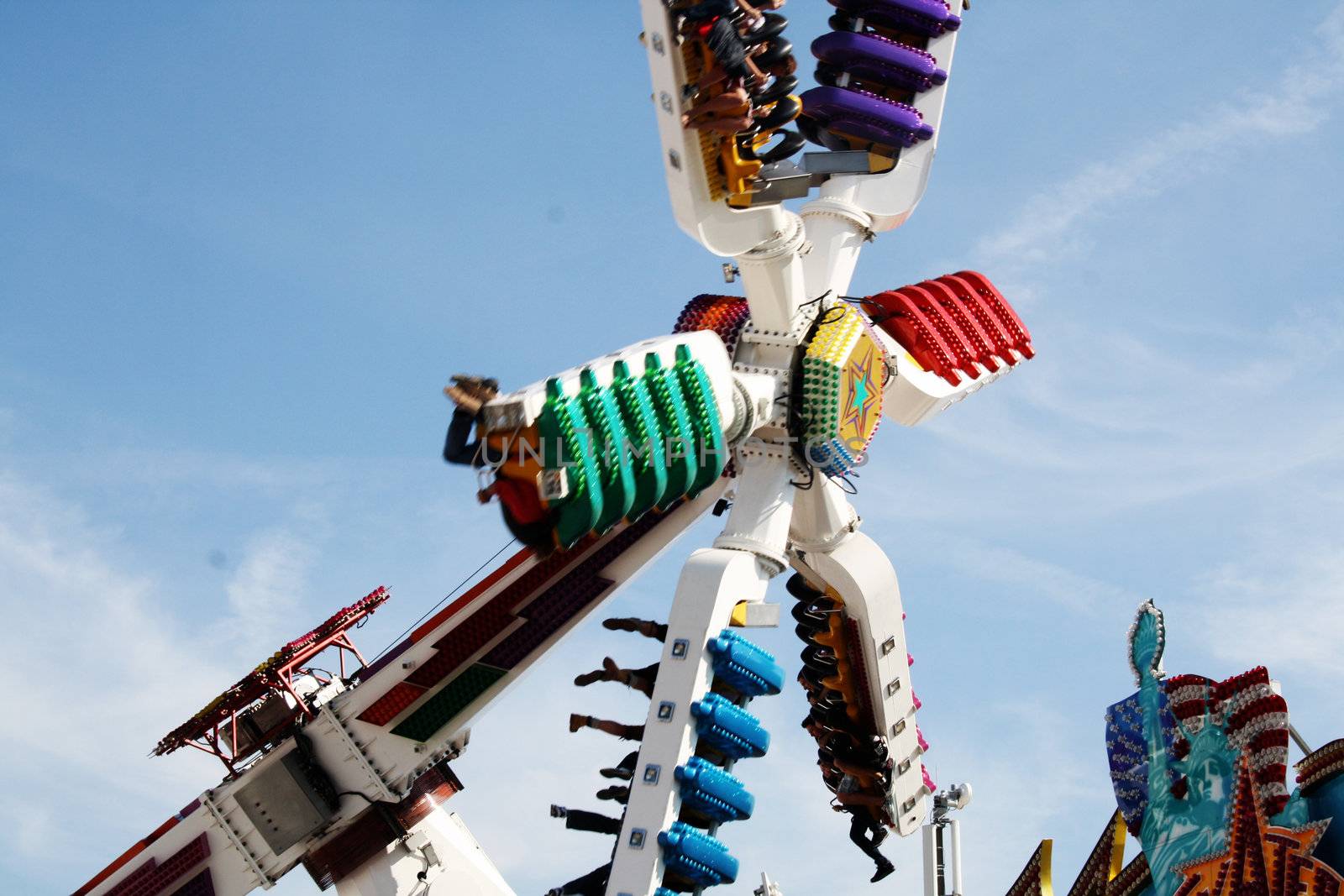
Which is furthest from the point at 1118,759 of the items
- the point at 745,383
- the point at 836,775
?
the point at 745,383

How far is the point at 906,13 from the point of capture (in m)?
25.0

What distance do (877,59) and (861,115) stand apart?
0.79 m

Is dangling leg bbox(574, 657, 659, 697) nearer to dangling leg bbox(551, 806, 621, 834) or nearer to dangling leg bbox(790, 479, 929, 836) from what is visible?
dangling leg bbox(551, 806, 621, 834)

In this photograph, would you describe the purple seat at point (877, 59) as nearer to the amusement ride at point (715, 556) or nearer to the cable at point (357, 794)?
the amusement ride at point (715, 556)

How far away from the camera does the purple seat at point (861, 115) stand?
80.4 feet

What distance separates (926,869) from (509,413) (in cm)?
992

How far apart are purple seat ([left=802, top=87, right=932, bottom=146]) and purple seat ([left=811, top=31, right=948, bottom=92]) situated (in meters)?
0.31

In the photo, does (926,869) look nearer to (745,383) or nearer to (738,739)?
(738,739)

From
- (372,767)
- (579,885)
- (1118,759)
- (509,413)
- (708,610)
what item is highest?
(372,767)

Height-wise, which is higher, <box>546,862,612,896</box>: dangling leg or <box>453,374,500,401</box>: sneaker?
<box>453,374,500,401</box>: sneaker

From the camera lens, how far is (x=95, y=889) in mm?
25484

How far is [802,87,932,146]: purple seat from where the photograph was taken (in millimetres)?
24516

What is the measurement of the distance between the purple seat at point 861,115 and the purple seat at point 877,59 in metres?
0.31

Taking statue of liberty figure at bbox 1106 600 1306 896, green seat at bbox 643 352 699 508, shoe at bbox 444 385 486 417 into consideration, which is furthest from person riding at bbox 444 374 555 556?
statue of liberty figure at bbox 1106 600 1306 896
